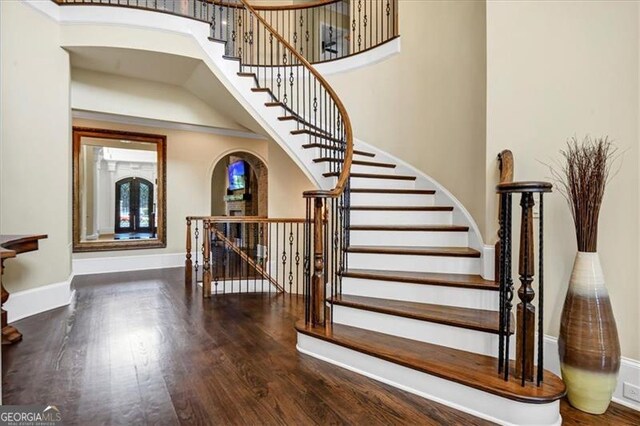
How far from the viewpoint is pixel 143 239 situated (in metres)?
6.11

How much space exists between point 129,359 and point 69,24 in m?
3.67

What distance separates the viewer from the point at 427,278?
2.50 m

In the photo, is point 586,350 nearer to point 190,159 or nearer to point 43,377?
point 43,377

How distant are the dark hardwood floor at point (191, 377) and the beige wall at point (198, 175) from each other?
2.52 metres

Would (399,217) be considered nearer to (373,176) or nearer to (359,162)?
(373,176)

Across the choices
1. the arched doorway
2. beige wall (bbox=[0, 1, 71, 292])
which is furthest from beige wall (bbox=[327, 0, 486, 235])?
the arched doorway

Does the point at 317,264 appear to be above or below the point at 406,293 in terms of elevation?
above

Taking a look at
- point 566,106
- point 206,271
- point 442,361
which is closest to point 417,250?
point 442,361

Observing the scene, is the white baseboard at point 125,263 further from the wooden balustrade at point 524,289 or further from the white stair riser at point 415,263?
the wooden balustrade at point 524,289

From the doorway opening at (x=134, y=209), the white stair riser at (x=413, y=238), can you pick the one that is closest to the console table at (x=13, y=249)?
the white stair riser at (x=413, y=238)

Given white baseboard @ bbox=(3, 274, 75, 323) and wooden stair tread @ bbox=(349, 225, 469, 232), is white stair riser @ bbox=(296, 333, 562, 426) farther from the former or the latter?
white baseboard @ bbox=(3, 274, 75, 323)

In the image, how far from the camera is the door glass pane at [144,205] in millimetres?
6133

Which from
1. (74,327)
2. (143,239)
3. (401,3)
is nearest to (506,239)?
(74,327)

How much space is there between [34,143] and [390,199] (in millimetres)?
3707
